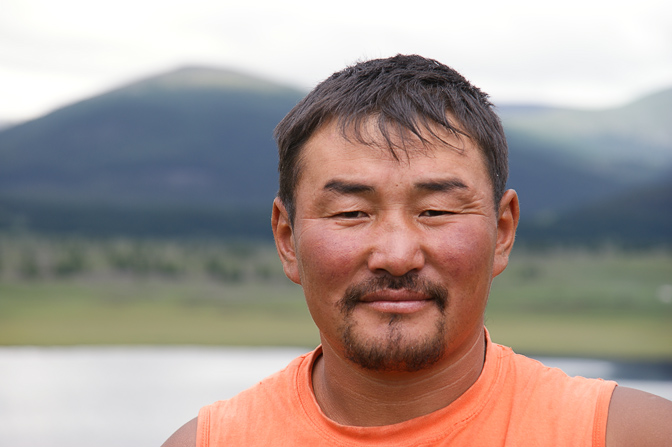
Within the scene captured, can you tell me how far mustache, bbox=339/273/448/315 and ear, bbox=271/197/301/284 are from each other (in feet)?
0.69

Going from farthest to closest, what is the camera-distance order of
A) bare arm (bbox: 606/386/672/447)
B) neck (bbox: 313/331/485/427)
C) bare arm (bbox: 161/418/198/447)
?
bare arm (bbox: 161/418/198/447) < neck (bbox: 313/331/485/427) < bare arm (bbox: 606/386/672/447)

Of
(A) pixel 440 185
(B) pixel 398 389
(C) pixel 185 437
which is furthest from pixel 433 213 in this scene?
(C) pixel 185 437

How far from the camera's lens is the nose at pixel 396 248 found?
43.8 inches

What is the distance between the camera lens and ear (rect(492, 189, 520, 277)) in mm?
1311

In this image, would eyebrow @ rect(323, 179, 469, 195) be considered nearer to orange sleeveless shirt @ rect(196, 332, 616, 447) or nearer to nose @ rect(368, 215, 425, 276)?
nose @ rect(368, 215, 425, 276)

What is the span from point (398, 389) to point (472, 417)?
0.14m

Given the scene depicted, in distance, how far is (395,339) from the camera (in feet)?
3.72

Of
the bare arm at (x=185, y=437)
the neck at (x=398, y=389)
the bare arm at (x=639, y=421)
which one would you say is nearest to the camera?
the bare arm at (x=639, y=421)

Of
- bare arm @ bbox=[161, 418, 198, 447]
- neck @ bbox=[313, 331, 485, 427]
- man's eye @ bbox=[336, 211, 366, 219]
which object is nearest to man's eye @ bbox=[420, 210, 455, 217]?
man's eye @ bbox=[336, 211, 366, 219]

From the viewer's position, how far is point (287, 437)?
1.27 m

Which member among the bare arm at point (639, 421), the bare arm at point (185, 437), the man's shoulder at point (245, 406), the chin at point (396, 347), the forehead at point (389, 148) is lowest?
the bare arm at point (185, 437)

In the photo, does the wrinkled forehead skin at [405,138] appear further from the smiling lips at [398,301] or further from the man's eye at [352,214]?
the smiling lips at [398,301]


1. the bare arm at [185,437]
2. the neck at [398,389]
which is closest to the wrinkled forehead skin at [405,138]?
the neck at [398,389]

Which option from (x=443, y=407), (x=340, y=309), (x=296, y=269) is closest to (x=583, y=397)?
(x=443, y=407)
